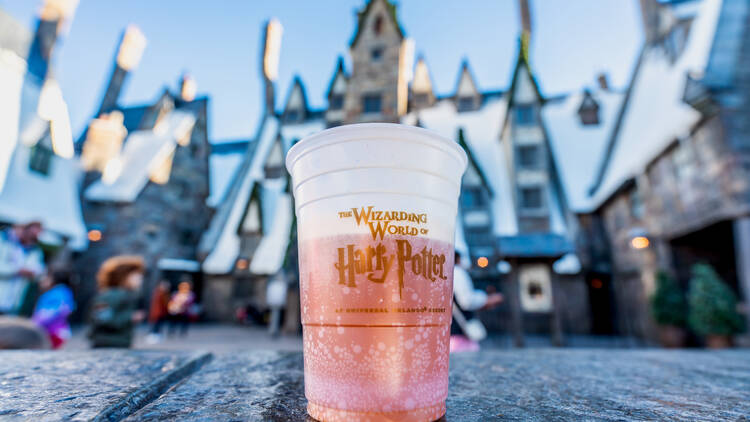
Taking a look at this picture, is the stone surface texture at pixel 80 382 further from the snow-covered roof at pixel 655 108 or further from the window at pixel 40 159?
the window at pixel 40 159

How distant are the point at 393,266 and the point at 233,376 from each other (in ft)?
2.55

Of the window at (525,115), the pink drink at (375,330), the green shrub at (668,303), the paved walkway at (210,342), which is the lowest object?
the paved walkway at (210,342)

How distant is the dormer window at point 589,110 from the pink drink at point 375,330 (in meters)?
19.0

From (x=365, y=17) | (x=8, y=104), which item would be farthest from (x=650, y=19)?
(x=8, y=104)

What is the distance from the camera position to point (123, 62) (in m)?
21.4

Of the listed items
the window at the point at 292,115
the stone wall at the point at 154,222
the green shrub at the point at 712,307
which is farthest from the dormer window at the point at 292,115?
the green shrub at the point at 712,307

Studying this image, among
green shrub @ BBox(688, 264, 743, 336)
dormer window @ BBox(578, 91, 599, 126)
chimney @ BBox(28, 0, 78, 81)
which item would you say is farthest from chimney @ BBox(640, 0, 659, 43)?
chimney @ BBox(28, 0, 78, 81)

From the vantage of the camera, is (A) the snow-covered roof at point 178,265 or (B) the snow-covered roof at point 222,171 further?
(B) the snow-covered roof at point 222,171

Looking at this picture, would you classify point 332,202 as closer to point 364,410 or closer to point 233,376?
point 364,410

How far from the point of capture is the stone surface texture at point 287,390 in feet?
2.66

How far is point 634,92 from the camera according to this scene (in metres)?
14.1

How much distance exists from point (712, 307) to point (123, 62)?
27039 millimetres

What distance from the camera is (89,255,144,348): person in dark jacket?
365 centimetres

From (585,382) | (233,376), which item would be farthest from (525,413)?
(233,376)
